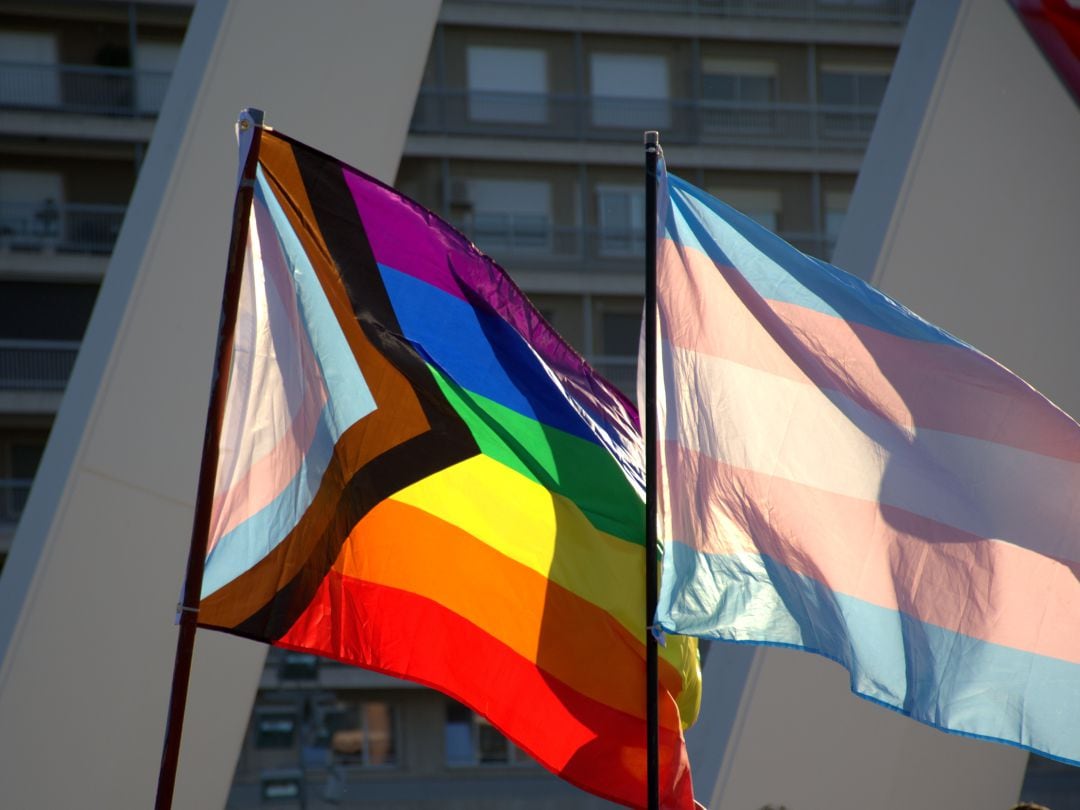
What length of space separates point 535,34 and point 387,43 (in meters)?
24.4

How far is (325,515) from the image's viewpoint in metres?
3.56

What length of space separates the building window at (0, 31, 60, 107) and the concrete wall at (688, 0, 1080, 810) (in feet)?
77.4

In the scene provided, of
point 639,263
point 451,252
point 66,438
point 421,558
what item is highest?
point 639,263

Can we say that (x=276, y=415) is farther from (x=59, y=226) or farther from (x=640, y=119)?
(x=640, y=119)

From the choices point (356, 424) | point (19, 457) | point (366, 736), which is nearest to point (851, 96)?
point (366, 736)

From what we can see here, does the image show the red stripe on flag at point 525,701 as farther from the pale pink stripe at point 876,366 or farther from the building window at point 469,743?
the building window at point 469,743

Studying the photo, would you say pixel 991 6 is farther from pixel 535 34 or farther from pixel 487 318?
pixel 535 34

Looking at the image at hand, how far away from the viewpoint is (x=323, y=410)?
358 centimetres

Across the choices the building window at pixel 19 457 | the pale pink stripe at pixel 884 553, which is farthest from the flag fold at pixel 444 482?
the building window at pixel 19 457

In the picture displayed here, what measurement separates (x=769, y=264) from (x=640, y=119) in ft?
86.0

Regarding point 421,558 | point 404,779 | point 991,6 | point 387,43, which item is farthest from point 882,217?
point 404,779

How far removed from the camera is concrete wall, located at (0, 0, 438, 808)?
4.55 metres

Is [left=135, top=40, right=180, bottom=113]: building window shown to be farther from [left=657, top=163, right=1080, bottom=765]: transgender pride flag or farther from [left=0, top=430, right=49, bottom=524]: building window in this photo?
[left=657, top=163, right=1080, bottom=765]: transgender pride flag

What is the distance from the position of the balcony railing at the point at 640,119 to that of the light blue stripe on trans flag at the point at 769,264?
24.6 meters
